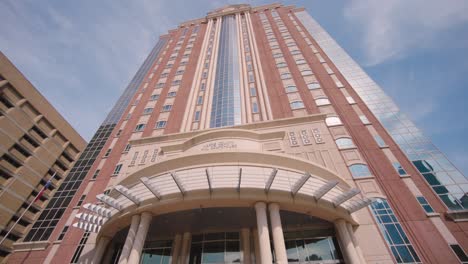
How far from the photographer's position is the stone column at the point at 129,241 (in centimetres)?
1200

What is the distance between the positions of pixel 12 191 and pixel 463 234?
5813 centimetres

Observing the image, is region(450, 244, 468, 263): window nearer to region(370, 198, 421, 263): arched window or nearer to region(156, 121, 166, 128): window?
→ region(370, 198, 421, 263): arched window

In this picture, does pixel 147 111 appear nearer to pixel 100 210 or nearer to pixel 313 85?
pixel 100 210

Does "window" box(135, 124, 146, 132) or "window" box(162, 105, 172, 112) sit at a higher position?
"window" box(162, 105, 172, 112)

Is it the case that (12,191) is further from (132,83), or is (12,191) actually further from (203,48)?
(203,48)

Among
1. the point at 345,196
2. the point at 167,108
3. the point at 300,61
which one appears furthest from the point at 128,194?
the point at 300,61

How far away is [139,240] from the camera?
12.2 meters

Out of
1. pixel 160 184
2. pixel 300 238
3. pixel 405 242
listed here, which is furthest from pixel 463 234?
pixel 160 184

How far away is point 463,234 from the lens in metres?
14.1

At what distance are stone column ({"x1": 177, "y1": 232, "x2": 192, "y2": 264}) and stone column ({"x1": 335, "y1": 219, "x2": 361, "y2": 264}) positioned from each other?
34.6 feet

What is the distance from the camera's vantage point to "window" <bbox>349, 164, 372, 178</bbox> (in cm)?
1845

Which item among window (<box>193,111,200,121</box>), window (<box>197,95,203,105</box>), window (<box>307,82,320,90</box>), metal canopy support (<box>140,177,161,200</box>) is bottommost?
metal canopy support (<box>140,177,161,200</box>)

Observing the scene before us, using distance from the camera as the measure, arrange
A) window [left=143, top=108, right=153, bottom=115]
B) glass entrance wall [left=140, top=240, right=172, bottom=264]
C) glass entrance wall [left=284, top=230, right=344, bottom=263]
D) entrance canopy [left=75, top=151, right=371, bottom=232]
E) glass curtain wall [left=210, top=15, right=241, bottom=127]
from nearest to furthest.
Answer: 1. entrance canopy [left=75, top=151, right=371, bottom=232]
2. glass entrance wall [left=284, top=230, right=344, bottom=263]
3. glass entrance wall [left=140, top=240, right=172, bottom=264]
4. glass curtain wall [left=210, top=15, right=241, bottom=127]
5. window [left=143, top=108, right=153, bottom=115]

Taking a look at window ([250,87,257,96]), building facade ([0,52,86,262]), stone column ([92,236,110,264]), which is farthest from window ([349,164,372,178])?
building facade ([0,52,86,262])
